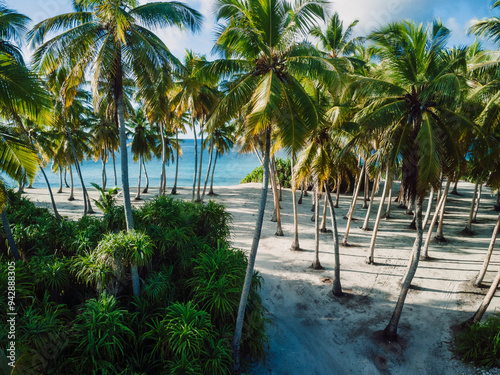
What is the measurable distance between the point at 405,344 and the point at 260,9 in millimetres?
9991

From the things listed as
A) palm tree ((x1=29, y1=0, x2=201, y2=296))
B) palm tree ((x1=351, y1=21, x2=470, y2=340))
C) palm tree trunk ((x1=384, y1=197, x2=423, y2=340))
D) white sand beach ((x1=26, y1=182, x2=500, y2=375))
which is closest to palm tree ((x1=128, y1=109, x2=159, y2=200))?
white sand beach ((x1=26, y1=182, x2=500, y2=375))

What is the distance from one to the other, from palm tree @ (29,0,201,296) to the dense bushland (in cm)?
85

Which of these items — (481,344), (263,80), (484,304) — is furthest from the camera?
(484,304)

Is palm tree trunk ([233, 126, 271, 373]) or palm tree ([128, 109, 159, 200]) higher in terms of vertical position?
palm tree ([128, 109, 159, 200])

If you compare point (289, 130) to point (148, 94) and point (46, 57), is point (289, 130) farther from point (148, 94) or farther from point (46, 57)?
point (46, 57)

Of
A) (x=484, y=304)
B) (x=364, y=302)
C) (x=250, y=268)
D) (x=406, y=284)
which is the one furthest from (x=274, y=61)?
(x=484, y=304)

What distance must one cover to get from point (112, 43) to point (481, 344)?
1252 cm

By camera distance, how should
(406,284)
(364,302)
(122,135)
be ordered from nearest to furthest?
(122,135)
(406,284)
(364,302)

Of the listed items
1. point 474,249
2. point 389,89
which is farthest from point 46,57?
point 474,249

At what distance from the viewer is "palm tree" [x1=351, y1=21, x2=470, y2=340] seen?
283 inches

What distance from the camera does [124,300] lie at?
789cm

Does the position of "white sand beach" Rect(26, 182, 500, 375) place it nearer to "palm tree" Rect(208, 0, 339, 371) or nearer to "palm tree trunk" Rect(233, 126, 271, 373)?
"palm tree trunk" Rect(233, 126, 271, 373)

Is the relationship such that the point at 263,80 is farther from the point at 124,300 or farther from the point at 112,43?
the point at 124,300

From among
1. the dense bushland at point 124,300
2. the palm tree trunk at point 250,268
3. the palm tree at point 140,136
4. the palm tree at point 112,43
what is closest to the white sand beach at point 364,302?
the palm tree trunk at point 250,268
